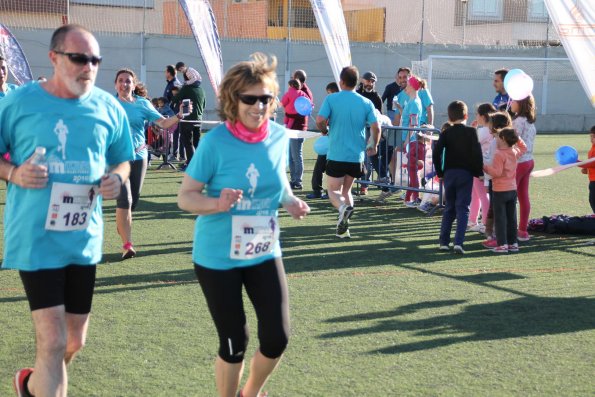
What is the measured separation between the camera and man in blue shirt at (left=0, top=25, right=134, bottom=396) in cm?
432

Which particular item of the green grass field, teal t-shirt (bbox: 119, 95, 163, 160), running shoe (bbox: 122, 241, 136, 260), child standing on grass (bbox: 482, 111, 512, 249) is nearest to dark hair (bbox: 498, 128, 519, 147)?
child standing on grass (bbox: 482, 111, 512, 249)

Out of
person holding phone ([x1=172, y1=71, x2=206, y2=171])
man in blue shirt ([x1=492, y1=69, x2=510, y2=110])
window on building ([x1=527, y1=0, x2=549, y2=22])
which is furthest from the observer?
window on building ([x1=527, y1=0, x2=549, y2=22])

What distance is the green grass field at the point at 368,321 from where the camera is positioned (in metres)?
5.45

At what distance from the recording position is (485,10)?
112ft

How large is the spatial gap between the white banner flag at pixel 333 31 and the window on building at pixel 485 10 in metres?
19.9

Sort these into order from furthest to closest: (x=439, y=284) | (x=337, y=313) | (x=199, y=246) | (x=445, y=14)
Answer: (x=445, y=14), (x=439, y=284), (x=337, y=313), (x=199, y=246)

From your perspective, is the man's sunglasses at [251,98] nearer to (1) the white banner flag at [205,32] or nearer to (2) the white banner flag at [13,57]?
(1) the white banner flag at [205,32]

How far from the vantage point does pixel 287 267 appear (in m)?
9.02

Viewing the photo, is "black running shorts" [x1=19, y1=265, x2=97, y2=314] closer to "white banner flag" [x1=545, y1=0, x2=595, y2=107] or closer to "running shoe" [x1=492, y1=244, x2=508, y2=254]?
"white banner flag" [x1=545, y1=0, x2=595, y2=107]

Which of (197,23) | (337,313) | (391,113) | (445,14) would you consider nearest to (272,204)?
(337,313)

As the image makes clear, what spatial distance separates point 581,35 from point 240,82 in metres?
5.44

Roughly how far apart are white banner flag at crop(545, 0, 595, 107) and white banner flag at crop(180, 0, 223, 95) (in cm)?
725

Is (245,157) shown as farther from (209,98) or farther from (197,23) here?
(209,98)

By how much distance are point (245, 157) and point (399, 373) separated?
6.21ft
